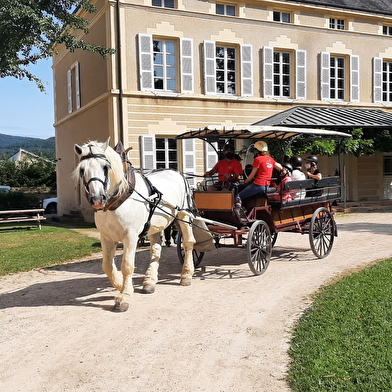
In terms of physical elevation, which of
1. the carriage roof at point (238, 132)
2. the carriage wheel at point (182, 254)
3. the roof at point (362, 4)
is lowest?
the carriage wheel at point (182, 254)

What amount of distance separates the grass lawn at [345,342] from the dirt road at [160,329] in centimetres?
18

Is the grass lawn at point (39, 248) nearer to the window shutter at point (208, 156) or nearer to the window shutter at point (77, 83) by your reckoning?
the window shutter at point (208, 156)

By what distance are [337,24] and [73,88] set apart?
1085cm

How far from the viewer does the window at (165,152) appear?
16469 mm

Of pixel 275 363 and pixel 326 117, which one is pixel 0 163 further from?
pixel 275 363

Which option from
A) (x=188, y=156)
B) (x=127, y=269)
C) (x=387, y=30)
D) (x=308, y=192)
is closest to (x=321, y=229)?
(x=308, y=192)

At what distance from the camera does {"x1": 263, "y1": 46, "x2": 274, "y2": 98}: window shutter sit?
58.9 feet

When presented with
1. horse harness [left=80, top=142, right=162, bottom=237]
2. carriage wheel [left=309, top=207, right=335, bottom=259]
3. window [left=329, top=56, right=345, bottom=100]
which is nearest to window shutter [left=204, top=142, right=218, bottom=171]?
window [left=329, top=56, right=345, bottom=100]

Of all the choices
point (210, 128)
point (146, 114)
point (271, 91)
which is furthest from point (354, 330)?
point (271, 91)

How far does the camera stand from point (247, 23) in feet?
58.0

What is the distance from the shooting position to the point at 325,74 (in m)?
19.1

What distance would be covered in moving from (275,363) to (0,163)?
3388 cm

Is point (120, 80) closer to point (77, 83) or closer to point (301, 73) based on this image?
point (77, 83)

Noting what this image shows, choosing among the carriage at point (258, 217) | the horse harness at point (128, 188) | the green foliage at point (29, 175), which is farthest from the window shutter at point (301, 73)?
the green foliage at point (29, 175)
